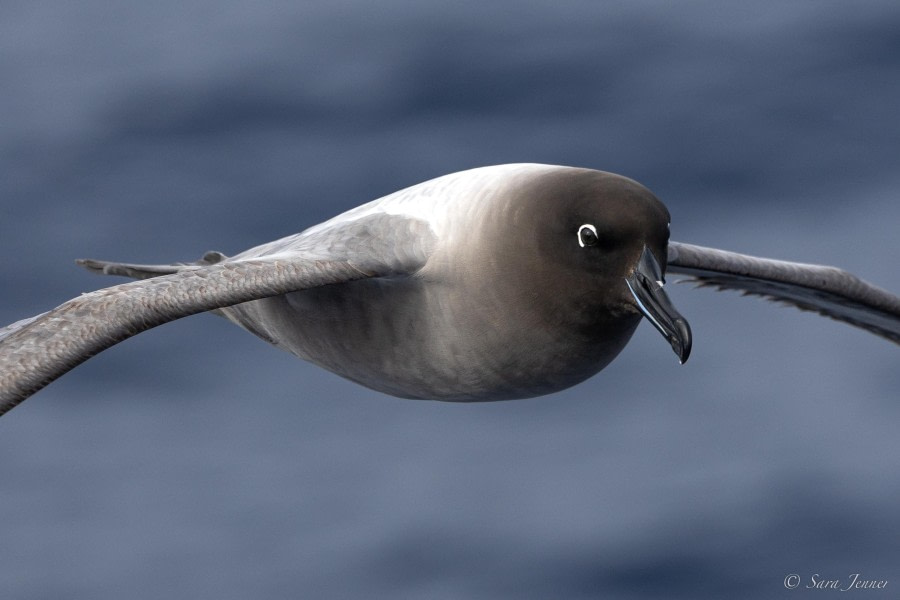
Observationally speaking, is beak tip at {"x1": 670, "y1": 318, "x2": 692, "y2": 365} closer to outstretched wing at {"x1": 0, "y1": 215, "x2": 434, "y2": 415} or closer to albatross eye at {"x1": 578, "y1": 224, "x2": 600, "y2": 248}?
albatross eye at {"x1": 578, "y1": 224, "x2": 600, "y2": 248}

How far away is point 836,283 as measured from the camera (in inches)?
559

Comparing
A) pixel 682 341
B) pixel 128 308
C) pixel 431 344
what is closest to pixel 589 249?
pixel 682 341

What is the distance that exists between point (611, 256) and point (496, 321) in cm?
94

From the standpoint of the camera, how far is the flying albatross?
1076 cm

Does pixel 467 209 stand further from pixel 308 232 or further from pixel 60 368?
pixel 60 368

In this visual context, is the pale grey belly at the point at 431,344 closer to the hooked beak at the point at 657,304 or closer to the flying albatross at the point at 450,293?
the flying albatross at the point at 450,293

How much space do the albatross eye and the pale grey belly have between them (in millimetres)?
659

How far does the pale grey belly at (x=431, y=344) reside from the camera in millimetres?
11328

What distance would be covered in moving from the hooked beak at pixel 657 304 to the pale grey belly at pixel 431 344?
0.68m

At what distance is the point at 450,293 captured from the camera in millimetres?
11484

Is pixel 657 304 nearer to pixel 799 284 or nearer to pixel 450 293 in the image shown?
pixel 450 293

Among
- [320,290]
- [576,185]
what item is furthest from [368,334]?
[576,185]

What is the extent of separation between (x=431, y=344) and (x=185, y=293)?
170 centimetres

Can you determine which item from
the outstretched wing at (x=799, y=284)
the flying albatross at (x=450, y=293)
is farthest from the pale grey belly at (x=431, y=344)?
the outstretched wing at (x=799, y=284)
